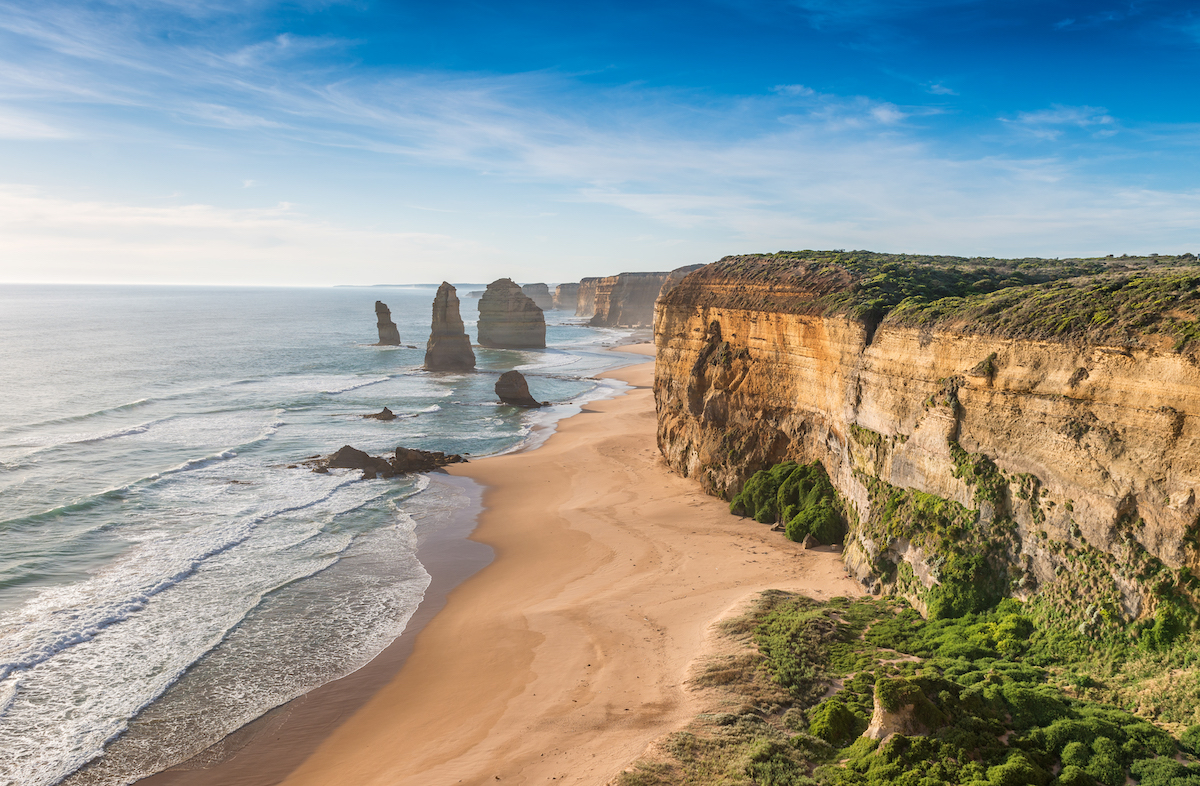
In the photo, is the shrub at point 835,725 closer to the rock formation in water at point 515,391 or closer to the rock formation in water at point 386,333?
the rock formation in water at point 515,391

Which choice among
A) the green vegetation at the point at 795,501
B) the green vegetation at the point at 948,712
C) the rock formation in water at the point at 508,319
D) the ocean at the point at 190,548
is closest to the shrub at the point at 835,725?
the green vegetation at the point at 948,712

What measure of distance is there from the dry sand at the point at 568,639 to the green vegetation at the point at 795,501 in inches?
27.6

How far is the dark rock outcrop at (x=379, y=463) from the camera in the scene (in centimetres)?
3756

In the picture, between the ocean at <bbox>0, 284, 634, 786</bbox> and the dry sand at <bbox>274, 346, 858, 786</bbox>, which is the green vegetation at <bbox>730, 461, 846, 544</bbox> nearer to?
the dry sand at <bbox>274, 346, 858, 786</bbox>

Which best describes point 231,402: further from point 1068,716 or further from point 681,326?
point 1068,716

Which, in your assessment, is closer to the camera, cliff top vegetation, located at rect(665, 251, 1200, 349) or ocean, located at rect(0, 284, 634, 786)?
cliff top vegetation, located at rect(665, 251, 1200, 349)

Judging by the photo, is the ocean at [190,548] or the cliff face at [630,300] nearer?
the ocean at [190,548]

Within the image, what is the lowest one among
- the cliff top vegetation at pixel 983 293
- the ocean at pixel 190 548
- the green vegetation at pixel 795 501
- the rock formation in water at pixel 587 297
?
the ocean at pixel 190 548

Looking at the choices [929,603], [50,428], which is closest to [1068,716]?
[929,603]

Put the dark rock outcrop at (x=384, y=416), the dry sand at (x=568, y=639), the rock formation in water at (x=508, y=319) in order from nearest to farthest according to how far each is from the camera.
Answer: the dry sand at (x=568, y=639) → the dark rock outcrop at (x=384, y=416) → the rock formation in water at (x=508, y=319)

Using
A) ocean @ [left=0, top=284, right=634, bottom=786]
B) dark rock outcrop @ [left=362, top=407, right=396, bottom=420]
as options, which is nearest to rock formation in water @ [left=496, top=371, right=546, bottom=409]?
ocean @ [left=0, top=284, right=634, bottom=786]

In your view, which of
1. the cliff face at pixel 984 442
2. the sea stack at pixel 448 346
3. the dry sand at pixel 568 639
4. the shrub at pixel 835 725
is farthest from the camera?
the sea stack at pixel 448 346

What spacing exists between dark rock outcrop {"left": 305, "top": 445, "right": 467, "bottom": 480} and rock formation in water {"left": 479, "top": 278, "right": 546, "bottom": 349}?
2328 inches

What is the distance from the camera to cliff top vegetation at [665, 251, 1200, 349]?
46.7 ft
